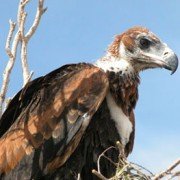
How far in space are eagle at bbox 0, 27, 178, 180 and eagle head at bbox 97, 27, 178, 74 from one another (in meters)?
0.36

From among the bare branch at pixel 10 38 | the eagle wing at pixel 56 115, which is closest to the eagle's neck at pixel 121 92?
the eagle wing at pixel 56 115

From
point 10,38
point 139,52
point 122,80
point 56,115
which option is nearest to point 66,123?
point 56,115

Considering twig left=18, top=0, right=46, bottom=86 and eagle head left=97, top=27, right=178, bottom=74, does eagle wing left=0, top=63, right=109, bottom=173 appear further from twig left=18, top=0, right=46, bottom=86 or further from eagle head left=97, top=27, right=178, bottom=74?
eagle head left=97, top=27, right=178, bottom=74

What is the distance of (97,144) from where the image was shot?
6090 mm

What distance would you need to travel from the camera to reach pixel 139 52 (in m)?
6.93

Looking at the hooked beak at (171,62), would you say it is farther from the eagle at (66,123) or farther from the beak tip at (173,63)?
the eagle at (66,123)

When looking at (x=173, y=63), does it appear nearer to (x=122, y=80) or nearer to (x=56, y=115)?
(x=122, y=80)

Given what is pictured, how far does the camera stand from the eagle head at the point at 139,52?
671cm

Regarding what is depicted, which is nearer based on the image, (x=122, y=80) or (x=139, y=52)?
(x=122, y=80)

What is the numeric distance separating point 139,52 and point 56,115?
1.52m

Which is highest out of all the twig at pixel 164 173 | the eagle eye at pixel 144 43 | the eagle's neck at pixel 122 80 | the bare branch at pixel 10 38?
the bare branch at pixel 10 38

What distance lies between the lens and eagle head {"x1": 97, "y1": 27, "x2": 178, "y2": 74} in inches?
264

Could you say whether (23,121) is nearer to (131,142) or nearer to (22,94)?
(22,94)

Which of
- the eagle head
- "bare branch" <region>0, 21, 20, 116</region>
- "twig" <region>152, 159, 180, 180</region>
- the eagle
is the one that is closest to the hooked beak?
the eagle head
